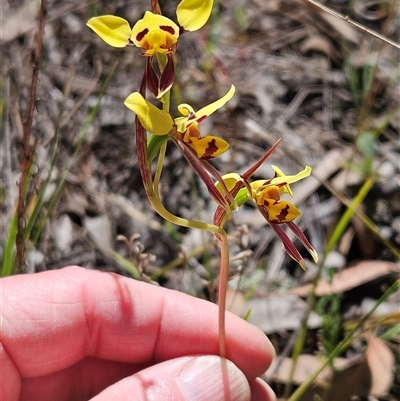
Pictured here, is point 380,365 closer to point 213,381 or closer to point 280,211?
point 213,381

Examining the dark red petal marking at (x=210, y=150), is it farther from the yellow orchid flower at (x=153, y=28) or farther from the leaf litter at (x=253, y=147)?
the leaf litter at (x=253, y=147)

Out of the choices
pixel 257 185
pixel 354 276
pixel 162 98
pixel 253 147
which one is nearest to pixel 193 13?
pixel 162 98

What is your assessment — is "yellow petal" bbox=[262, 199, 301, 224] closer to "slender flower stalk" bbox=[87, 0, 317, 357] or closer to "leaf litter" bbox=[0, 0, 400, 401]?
"slender flower stalk" bbox=[87, 0, 317, 357]

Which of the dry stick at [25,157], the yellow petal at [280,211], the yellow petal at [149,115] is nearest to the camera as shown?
the yellow petal at [149,115]

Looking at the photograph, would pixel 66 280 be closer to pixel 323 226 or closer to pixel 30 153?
pixel 30 153

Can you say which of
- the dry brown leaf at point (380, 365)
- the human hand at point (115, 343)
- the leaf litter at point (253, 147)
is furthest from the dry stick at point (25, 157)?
the dry brown leaf at point (380, 365)

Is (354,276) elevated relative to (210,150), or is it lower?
A: lower

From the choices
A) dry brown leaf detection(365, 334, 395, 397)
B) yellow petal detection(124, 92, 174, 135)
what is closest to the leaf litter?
dry brown leaf detection(365, 334, 395, 397)
